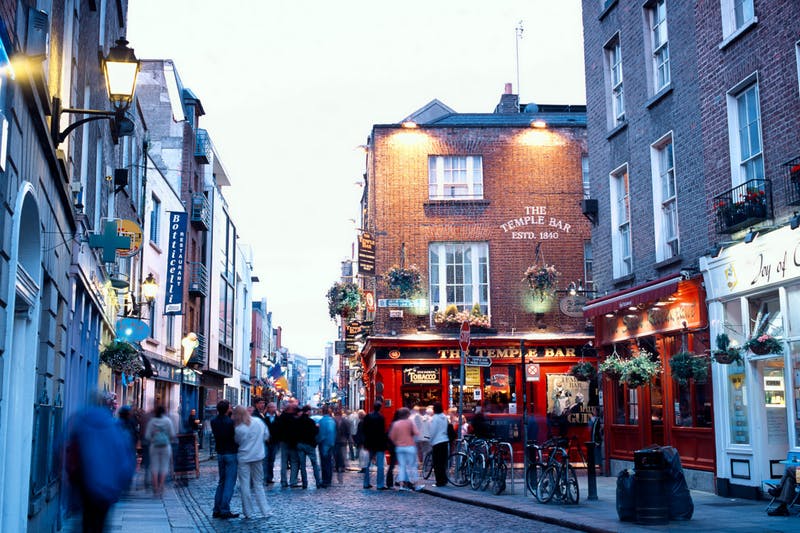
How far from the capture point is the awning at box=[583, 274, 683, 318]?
17500 millimetres

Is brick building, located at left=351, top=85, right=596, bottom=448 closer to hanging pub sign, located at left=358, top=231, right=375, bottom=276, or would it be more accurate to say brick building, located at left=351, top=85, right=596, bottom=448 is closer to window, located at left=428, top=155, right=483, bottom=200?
window, located at left=428, top=155, right=483, bottom=200

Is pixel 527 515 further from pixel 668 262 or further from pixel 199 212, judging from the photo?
pixel 199 212

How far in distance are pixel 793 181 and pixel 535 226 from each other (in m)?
18.2

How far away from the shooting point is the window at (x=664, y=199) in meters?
18.8

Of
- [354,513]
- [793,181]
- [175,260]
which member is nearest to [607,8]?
[793,181]

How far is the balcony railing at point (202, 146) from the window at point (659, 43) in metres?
30.3

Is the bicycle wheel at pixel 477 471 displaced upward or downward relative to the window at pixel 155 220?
downward

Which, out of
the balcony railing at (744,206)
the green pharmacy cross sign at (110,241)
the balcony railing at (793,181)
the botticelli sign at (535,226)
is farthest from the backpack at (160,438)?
the botticelli sign at (535,226)

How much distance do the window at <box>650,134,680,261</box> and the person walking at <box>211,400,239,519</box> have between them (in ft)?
30.6

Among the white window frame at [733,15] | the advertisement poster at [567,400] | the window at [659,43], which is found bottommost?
the advertisement poster at [567,400]

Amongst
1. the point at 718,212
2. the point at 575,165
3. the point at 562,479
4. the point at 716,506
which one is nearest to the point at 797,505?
the point at 716,506

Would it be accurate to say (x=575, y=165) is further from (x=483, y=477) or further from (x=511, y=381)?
(x=483, y=477)

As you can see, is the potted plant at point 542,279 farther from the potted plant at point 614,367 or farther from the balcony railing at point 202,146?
the balcony railing at point 202,146

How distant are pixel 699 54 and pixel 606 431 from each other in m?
9.10
